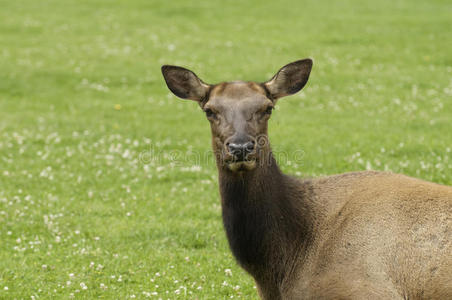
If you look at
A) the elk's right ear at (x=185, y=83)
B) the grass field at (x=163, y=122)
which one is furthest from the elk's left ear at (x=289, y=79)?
the grass field at (x=163, y=122)

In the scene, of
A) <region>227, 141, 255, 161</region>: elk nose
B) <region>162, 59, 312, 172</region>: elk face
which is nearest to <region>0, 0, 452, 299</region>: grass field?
<region>162, 59, 312, 172</region>: elk face

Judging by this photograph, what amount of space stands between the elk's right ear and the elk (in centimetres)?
1

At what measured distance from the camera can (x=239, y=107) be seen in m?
6.98

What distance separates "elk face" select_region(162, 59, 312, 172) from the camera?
659 cm

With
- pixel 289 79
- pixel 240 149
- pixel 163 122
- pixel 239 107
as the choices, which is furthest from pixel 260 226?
pixel 163 122

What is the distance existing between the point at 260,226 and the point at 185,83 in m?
2.09

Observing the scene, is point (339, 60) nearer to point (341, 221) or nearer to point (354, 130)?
point (354, 130)

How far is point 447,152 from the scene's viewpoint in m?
13.0

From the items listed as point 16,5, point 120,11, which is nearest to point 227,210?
point 120,11

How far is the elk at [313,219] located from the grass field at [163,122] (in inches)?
57.8

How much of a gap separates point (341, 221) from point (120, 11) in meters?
26.8

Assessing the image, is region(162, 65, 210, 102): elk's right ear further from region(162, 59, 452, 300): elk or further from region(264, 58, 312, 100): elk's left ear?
region(264, 58, 312, 100): elk's left ear

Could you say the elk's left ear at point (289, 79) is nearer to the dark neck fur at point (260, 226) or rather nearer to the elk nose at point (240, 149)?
the dark neck fur at point (260, 226)

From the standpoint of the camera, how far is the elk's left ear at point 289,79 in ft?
25.1
